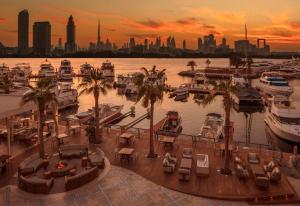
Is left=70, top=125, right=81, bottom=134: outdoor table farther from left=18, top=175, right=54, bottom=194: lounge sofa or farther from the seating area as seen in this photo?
left=18, top=175, right=54, bottom=194: lounge sofa

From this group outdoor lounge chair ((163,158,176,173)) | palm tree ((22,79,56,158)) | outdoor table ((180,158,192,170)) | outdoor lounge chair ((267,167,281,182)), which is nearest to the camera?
outdoor lounge chair ((267,167,281,182))

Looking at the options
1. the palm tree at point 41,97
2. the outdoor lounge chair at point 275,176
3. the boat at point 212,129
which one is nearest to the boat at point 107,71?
the boat at point 212,129

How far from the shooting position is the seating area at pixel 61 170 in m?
17.6

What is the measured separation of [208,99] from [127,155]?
786cm

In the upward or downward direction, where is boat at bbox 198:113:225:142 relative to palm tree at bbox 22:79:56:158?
downward

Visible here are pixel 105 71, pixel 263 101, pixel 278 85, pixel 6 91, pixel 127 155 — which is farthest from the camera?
pixel 105 71

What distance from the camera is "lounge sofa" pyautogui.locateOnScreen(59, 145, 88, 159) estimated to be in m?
22.5

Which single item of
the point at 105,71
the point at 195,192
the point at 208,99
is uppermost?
the point at 105,71

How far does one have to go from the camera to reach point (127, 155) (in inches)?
878

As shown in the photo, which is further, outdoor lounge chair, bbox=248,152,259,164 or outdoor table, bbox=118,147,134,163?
outdoor table, bbox=118,147,134,163

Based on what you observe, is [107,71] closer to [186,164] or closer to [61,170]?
[61,170]

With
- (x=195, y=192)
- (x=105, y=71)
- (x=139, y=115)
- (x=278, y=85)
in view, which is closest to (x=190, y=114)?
(x=139, y=115)

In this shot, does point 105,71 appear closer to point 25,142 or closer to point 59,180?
point 25,142

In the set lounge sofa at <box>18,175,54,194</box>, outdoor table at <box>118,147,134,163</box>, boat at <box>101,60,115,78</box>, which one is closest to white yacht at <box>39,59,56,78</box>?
boat at <box>101,60,115,78</box>
